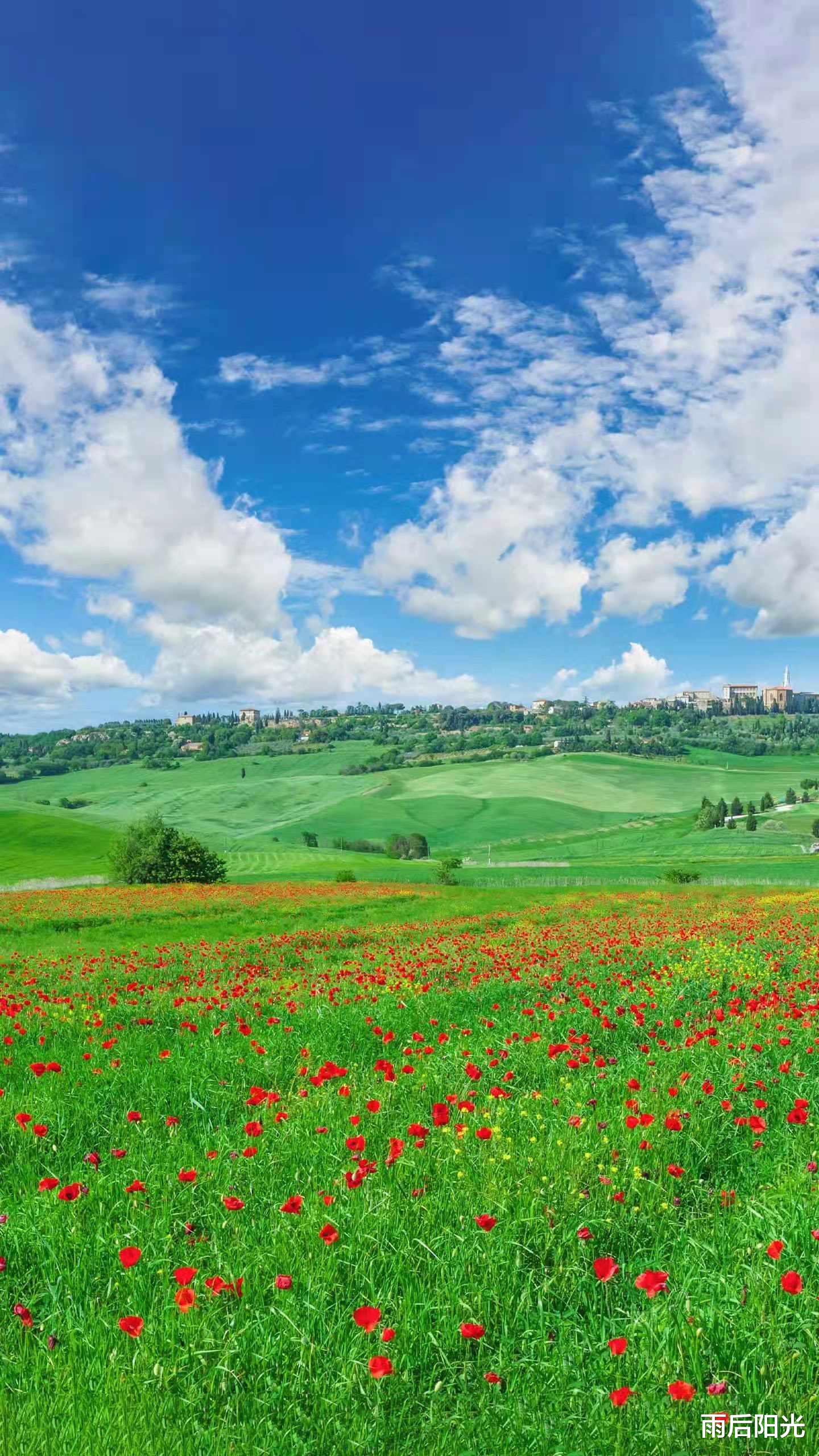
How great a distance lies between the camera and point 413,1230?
4.85 m

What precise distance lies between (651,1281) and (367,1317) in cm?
138

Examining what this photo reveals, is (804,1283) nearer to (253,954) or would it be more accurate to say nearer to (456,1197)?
(456,1197)

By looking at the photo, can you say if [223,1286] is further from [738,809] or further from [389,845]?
[738,809]

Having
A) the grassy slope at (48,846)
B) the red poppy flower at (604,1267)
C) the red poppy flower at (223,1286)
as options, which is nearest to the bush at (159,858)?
the grassy slope at (48,846)

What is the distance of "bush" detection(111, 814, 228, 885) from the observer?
64.3 metres

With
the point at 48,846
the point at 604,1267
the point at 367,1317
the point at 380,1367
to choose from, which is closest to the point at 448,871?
the point at 48,846

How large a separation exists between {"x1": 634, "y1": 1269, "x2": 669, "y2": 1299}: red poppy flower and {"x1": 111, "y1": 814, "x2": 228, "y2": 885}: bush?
6232 cm

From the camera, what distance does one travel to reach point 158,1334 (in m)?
4.06

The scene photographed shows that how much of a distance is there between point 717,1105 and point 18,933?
27122 millimetres

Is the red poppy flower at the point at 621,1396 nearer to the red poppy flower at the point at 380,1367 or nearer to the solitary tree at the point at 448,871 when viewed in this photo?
the red poppy flower at the point at 380,1367

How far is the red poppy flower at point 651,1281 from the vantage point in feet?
13.0

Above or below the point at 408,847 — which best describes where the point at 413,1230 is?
above

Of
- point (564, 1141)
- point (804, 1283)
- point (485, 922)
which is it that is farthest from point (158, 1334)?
point (485, 922)

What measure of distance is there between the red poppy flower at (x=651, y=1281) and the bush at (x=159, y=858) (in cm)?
6232
